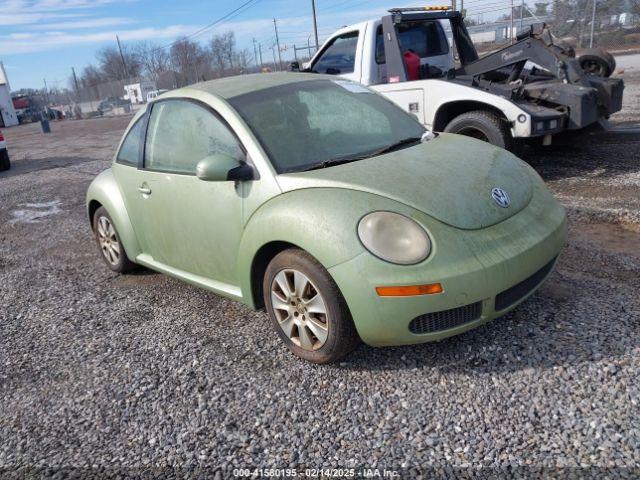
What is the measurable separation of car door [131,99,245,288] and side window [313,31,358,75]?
4.27 meters

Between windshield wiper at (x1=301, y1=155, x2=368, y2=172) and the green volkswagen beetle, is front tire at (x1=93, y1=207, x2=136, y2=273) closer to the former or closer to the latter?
the green volkswagen beetle

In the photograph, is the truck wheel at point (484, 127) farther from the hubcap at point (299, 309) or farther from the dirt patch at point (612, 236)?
the hubcap at point (299, 309)

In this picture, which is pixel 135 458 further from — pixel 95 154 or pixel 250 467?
pixel 95 154

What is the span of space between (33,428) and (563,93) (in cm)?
607

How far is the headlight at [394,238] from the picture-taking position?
259 cm

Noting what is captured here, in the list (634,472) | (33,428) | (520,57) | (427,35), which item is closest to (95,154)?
(427,35)

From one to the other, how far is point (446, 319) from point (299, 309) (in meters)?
0.81

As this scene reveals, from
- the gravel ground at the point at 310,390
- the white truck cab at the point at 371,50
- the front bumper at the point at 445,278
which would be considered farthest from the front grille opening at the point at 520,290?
the white truck cab at the point at 371,50

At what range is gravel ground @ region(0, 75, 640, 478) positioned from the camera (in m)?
2.33

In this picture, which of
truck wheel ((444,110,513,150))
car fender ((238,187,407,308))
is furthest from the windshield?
truck wheel ((444,110,513,150))

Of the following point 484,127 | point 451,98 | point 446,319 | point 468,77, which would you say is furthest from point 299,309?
Answer: point 468,77

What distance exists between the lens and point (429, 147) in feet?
11.4

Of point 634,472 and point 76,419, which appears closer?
point 634,472

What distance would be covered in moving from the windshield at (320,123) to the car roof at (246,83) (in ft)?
0.23
